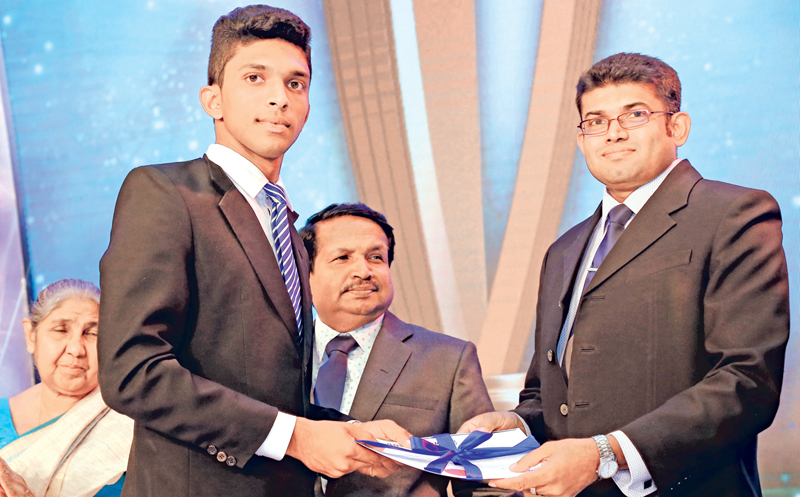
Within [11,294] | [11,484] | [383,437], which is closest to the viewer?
[383,437]

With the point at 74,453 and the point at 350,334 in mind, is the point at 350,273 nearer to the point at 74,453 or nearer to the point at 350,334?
the point at 350,334

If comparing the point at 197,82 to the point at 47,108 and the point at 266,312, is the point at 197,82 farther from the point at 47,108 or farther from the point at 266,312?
the point at 266,312

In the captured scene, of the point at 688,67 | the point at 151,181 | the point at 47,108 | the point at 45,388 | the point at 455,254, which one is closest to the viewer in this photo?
the point at 151,181

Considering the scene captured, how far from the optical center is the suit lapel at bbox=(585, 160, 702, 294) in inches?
75.9

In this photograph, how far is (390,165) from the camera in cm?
387

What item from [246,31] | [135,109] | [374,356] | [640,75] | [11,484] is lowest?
[11,484]

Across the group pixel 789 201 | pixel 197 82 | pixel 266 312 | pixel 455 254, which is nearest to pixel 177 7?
pixel 197 82

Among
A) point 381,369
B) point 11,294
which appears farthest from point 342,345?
point 11,294

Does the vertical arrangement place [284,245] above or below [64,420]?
above

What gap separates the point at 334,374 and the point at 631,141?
4.22 feet

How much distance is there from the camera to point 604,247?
6.84 feet

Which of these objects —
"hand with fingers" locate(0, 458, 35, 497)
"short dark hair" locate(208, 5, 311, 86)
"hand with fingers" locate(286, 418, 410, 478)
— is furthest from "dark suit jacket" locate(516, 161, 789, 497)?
"hand with fingers" locate(0, 458, 35, 497)

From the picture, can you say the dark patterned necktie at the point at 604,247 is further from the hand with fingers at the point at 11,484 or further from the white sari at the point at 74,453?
the hand with fingers at the point at 11,484

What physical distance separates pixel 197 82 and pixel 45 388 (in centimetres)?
189
